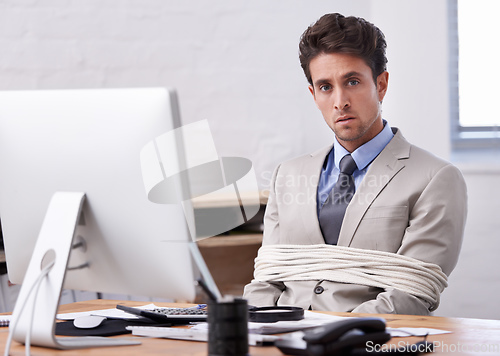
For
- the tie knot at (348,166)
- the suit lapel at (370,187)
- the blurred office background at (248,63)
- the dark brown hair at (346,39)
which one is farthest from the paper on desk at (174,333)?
the blurred office background at (248,63)

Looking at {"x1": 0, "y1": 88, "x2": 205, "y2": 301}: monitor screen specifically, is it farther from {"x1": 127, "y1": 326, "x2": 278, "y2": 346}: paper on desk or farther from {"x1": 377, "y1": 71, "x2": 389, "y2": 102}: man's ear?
{"x1": 377, "y1": 71, "x2": 389, "y2": 102}: man's ear

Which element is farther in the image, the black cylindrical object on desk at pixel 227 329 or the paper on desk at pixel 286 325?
the paper on desk at pixel 286 325

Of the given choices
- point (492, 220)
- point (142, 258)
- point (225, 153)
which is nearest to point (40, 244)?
point (142, 258)

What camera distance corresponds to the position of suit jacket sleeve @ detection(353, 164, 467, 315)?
1.49 meters

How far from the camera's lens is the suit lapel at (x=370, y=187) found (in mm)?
1565

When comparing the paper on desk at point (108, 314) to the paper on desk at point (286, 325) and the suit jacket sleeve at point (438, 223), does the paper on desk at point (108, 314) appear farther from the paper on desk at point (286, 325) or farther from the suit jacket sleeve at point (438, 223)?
the suit jacket sleeve at point (438, 223)

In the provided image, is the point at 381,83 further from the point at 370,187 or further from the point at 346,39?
the point at 370,187

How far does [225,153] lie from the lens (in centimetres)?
267

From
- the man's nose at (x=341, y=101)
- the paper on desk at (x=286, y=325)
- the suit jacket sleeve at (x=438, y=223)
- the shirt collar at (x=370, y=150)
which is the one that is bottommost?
the paper on desk at (x=286, y=325)

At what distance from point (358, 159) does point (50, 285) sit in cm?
88

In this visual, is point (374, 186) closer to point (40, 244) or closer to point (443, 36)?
point (40, 244)

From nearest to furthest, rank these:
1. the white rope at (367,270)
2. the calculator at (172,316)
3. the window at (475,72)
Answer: the calculator at (172,316) < the white rope at (367,270) < the window at (475,72)

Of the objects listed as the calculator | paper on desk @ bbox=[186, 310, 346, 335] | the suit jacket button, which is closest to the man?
the suit jacket button

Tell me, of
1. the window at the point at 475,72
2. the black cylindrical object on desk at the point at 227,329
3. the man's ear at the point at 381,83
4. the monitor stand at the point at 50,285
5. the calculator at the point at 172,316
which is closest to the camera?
the black cylindrical object on desk at the point at 227,329
